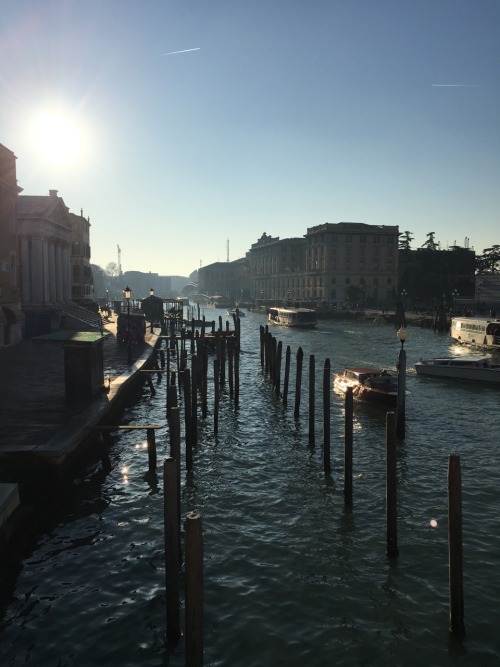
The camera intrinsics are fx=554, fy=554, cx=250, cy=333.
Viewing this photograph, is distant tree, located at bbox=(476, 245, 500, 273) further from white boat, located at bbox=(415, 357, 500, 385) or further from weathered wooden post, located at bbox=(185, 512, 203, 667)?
weathered wooden post, located at bbox=(185, 512, 203, 667)

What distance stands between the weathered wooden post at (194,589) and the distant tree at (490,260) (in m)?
111

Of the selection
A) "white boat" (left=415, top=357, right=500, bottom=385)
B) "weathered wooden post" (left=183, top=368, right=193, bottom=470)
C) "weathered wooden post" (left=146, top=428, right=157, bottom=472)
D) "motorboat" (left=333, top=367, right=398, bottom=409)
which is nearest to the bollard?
"motorboat" (left=333, top=367, right=398, bottom=409)

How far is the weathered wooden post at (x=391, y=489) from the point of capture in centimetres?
1026

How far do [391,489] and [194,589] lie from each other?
203 inches

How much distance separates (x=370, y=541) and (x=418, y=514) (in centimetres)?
212

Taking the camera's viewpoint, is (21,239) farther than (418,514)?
Yes

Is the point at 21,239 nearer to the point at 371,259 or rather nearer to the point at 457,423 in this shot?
the point at 457,423

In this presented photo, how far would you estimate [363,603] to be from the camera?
9305 mm

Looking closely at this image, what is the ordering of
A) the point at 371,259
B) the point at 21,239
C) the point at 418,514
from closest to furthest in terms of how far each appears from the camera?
the point at 418,514
the point at 21,239
the point at 371,259

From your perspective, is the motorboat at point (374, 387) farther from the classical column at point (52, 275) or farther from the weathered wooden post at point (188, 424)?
the classical column at point (52, 275)

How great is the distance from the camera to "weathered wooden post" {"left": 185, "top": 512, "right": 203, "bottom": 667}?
245 inches

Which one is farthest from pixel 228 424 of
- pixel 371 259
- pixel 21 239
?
pixel 371 259

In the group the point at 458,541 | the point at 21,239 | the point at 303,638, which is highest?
the point at 21,239

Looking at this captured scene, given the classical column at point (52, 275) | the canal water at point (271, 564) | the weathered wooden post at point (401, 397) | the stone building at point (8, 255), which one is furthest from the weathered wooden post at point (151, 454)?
the classical column at point (52, 275)
